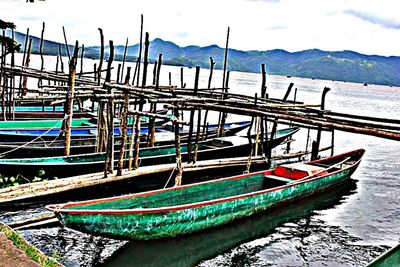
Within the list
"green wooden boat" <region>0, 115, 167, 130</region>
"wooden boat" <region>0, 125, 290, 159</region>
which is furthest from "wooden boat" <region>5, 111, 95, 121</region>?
"wooden boat" <region>0, 125, 290, 159</region>

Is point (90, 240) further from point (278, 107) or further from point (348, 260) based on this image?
point (278, 107)

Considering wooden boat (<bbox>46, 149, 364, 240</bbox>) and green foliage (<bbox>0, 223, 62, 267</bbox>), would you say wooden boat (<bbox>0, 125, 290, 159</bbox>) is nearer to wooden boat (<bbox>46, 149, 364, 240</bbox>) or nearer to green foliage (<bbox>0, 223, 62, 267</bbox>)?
wooden boat (<bbox>46, 149, 364, 240</bbox>)

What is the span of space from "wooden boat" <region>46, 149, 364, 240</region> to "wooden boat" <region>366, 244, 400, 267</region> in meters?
4.86

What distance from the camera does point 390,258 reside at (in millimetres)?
6016

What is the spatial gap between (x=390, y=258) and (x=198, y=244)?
18.2 ft

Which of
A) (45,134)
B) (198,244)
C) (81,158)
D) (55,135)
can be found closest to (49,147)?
(81,158)

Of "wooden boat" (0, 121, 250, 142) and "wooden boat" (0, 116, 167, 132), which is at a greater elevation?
"wooden boat" (0, 116, 167, 132)

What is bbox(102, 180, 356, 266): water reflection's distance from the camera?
988 centimetres

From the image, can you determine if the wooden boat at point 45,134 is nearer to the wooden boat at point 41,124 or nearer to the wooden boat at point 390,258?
the wooden boat at point 41,124

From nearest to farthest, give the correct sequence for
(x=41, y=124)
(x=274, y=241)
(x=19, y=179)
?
(x=274, y=241) < (x=19, y=179) < (x=41, y=124)

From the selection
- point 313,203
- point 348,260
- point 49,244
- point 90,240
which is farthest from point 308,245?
point 49,244

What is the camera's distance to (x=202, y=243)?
35.6ft

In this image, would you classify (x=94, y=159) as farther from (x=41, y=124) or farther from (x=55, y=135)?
(x=41, y=124)

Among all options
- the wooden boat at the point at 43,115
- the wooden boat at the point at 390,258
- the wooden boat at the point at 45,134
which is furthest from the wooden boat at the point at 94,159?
the wooden boat at the point at 390,258
